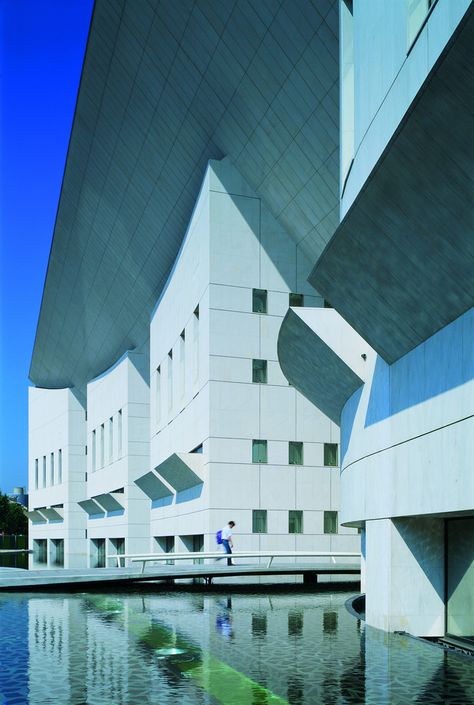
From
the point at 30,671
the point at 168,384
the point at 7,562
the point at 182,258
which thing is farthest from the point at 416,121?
the point at 7,562

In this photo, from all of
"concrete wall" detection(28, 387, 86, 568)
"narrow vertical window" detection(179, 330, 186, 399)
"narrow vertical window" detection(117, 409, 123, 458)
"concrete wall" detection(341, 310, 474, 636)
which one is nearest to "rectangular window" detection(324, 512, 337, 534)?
"narrow vertical window" detection(179, 330, 186, 399)

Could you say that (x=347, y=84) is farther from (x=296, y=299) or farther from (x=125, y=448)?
(x=125, y=448)

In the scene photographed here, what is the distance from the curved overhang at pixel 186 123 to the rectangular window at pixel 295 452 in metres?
6.80

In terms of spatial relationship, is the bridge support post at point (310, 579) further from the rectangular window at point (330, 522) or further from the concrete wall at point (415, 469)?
the concrete wall at point (415, 469)

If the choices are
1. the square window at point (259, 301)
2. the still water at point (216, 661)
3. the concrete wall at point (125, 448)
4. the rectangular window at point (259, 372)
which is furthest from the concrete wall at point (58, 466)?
the still water at point (216, 661)

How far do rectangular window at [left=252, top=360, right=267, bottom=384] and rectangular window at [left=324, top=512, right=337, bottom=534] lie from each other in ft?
17.6

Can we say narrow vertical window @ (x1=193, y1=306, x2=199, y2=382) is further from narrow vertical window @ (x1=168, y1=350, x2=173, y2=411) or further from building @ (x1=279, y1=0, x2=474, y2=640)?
building @ (x1=279, y1=0, x2=474, y2=640)

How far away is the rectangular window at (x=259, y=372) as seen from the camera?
28678 millimetres

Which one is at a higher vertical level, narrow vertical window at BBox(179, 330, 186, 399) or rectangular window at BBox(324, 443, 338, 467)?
narrow vertical window at BBox(179, 330, 186, 399)

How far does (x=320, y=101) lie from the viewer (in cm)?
2005

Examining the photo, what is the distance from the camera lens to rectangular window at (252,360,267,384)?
2868 cm

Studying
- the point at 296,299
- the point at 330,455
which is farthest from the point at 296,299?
the point at 330,455

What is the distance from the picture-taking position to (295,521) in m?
28.3

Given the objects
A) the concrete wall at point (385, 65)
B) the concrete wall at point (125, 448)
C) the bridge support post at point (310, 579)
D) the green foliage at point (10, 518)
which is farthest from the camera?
the green foliage at point (10, 518)
